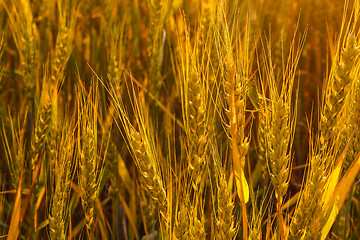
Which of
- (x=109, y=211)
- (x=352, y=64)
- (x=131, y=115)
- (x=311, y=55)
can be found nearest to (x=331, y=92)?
(x=352, y=64)

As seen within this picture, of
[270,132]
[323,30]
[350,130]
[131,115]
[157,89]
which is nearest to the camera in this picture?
[270,132]

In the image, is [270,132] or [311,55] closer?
[270,132]

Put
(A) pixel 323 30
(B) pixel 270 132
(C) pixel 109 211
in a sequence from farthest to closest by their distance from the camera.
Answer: (A) pixel 323 30 < (C) pixel 109 211 < (B) pixel 270 132

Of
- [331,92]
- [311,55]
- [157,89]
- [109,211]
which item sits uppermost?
[331,92]

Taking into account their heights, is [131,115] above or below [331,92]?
below

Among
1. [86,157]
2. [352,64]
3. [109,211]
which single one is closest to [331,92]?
[352,64]

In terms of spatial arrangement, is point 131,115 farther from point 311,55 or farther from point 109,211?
point 311,55
